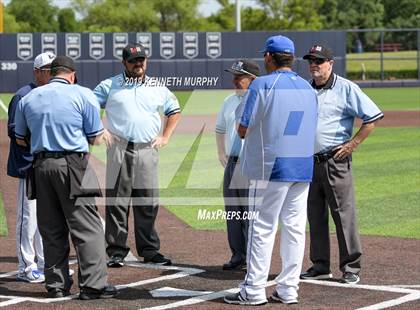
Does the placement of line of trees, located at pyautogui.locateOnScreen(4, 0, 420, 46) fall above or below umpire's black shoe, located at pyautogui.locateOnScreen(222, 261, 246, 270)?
above

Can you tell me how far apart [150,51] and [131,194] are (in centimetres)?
2970

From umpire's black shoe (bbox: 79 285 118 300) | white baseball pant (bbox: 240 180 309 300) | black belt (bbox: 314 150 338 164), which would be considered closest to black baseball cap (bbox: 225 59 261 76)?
black belt (bbox: 314 150 338 164)

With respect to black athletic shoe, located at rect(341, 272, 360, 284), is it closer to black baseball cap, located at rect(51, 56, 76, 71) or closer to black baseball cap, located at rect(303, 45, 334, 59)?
black baseball cap, located at rect(303, 45, 334, 59)

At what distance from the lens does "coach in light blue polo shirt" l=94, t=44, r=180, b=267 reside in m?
8.62

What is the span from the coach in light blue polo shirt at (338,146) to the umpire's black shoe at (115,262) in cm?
179

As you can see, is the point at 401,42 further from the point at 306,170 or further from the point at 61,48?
the point at 306,170

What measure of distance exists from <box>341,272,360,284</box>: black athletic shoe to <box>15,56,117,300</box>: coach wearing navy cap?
201 cm

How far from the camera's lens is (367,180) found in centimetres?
1416

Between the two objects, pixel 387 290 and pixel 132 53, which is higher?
pixel 132 53

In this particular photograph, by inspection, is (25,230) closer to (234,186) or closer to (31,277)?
(31,277)

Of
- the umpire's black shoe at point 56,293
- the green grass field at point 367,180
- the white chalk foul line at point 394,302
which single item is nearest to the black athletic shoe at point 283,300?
the white chalk foul line at point 394,302

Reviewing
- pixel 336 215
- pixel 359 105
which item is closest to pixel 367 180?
pixel 336 215

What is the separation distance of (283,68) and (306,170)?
2.71 feet

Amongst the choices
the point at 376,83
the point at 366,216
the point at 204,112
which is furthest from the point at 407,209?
the point at 376,83
